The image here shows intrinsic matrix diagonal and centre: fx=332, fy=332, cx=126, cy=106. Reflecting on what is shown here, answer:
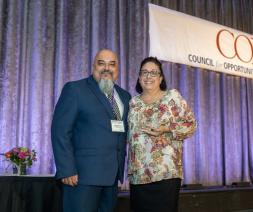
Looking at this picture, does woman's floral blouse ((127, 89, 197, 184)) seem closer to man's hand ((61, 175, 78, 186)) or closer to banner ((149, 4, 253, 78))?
man's hand ((61, 175, 78, 186))

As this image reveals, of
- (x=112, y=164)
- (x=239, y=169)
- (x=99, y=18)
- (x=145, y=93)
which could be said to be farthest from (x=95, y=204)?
(x=239, y=169)

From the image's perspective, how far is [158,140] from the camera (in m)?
2.19

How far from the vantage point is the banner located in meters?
4.81

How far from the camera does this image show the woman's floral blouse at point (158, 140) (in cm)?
215

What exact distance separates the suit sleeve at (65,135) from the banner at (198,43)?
2812mm

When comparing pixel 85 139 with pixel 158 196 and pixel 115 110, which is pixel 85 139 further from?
pixel 158 196

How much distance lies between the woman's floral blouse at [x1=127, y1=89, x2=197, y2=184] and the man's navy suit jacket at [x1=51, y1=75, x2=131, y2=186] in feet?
0.37

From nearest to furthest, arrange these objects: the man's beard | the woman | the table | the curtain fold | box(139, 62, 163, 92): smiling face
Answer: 1. the woman
2. the man's beard
3. box(139, 62, 163, 92): smiling face
4. the table
5. the curtain fold

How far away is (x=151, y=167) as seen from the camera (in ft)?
7.03

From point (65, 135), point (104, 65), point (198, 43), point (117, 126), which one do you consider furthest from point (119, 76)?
point (65, 135)

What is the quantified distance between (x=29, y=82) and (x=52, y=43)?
1.88 feet

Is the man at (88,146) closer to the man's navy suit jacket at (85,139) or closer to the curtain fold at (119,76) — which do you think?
the man's navy suit jacket at (85,139)

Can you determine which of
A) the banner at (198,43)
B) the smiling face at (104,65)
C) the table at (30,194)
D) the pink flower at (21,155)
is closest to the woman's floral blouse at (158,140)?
the smiling face at (104,65)

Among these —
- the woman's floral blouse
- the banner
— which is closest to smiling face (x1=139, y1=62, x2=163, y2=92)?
the woman's floral blouse
